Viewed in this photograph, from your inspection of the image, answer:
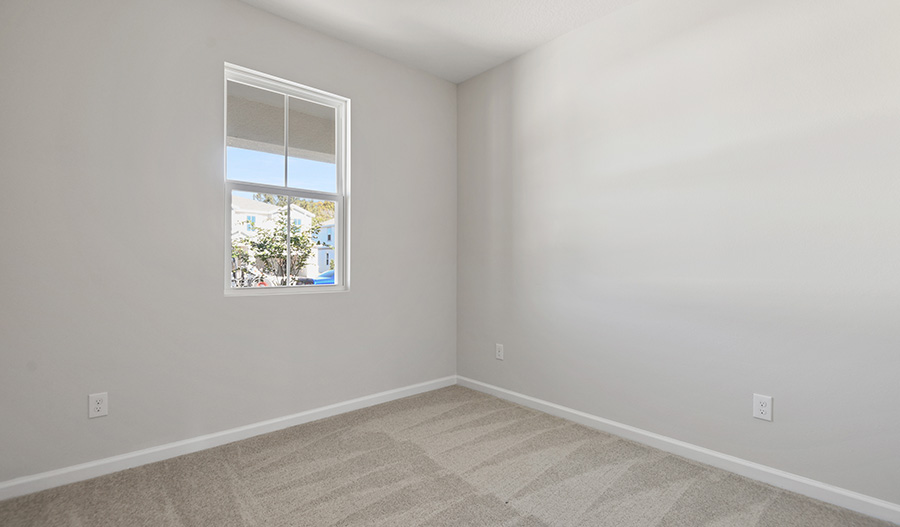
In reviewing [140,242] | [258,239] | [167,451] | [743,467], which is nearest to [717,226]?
[743,467]

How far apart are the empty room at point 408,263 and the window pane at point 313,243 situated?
22 millimetres

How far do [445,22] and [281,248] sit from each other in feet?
6.05

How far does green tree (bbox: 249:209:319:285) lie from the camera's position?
9.57 ft

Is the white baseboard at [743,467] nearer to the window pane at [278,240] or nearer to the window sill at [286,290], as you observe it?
the window sill at [286,290]

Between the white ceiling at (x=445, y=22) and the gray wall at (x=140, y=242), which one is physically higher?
the white ceiling at (x=445, y=22)

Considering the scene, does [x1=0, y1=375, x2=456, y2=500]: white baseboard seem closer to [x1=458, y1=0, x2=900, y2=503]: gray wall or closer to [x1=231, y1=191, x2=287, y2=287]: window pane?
[x1=231, y1=191, x2=287, y2=287]: window pane

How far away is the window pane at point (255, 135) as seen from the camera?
9.16ft

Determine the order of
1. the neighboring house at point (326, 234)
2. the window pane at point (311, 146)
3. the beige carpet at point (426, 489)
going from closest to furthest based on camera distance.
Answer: the beige carpet at point (426, 489)
the window pane at point (311, 146)
the neighboring house at point (326, 234)

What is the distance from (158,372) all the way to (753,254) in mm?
3194

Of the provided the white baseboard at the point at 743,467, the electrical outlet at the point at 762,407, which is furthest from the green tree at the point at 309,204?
the electrical outlet at the point at 762,407

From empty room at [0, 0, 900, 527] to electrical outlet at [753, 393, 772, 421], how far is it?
0.03 feet

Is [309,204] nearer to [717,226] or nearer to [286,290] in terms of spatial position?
[286,290]

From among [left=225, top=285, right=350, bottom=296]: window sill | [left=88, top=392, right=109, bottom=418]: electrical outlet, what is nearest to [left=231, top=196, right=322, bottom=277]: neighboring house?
[left=225, top=285, right=350, bottom=296]: window sill

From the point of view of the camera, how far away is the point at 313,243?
124 inches
